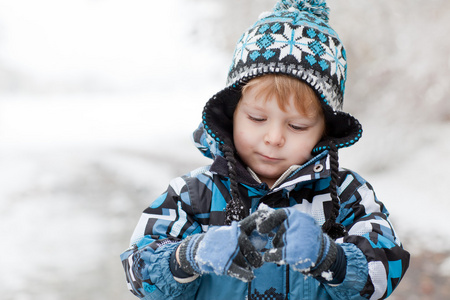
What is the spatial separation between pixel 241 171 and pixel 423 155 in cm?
283

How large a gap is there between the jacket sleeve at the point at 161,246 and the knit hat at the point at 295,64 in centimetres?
26

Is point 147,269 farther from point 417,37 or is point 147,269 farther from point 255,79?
point 417,37

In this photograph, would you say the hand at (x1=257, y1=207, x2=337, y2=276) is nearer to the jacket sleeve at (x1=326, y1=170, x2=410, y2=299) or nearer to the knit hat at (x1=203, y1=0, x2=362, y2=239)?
the jacket sleeve at (x1=326, y1=170, x2=410, y2=299)

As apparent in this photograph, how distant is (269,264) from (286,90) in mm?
512

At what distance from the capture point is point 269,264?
1.65 meters

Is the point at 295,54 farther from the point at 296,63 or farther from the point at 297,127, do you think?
the point at 297,127

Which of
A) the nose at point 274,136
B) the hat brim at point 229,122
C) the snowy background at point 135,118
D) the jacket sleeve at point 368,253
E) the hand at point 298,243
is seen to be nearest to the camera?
the hand at point 298,243

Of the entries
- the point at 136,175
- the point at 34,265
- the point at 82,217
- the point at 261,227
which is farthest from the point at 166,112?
the point at 261,227

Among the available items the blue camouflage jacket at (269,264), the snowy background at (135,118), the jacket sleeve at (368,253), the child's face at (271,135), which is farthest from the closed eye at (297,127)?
the snowy background at (135,118)

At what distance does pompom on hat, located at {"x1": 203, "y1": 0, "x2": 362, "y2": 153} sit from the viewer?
5.74ft

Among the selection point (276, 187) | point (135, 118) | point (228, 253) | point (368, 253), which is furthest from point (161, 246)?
point (135, 118)

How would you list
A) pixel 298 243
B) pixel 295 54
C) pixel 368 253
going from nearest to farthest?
pixel 298 243 < pixel 368 253 < pixel 295 54

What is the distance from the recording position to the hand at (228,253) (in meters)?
1.37

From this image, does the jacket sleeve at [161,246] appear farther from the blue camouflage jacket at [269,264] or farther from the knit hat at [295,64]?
the knit hat at [295,64]
